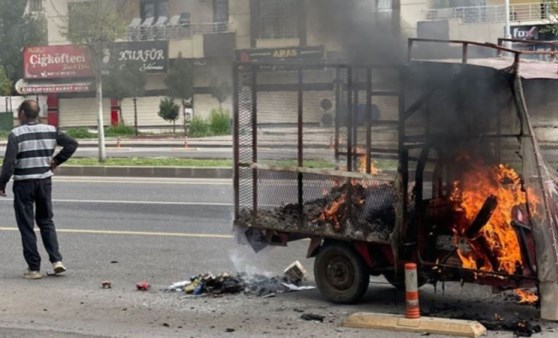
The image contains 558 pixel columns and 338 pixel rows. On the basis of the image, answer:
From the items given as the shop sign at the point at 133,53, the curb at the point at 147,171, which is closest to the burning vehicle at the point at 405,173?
the shop sign at the point at 133,53

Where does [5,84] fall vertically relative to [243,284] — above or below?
above

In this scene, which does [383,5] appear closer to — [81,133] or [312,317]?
[312,317]

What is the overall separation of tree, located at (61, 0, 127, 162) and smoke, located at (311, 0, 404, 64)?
221 cm

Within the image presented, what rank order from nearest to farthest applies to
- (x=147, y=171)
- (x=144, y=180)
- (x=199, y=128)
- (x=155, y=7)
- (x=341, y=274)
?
(x=341, y=274) → (x=155, y=7) → (x=144, y=180) → (x=147, y=171) → (x=199, y=128)

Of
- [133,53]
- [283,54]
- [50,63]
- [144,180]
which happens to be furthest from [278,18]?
[50,63]

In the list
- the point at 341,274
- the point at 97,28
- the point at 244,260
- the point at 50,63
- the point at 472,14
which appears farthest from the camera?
the point at 50,63

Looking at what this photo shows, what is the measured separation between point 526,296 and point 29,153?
423cm

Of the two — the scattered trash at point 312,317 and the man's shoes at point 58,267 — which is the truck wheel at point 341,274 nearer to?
the scattered trash at point 312,317

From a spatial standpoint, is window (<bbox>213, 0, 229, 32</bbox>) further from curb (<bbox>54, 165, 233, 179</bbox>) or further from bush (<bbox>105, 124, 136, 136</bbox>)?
bush (<bbox>105, 124, 136, 136</bbox>)

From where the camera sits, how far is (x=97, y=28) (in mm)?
14258

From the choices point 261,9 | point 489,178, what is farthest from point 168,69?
point 489,178

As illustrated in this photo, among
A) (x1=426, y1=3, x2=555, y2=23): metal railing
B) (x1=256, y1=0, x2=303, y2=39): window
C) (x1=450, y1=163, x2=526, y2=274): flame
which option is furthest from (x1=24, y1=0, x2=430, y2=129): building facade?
(x1=450, y1=163, x2=526, y2=274): flame

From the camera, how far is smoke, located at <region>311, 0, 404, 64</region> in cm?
655

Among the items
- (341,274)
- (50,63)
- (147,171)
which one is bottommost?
(341,274)
